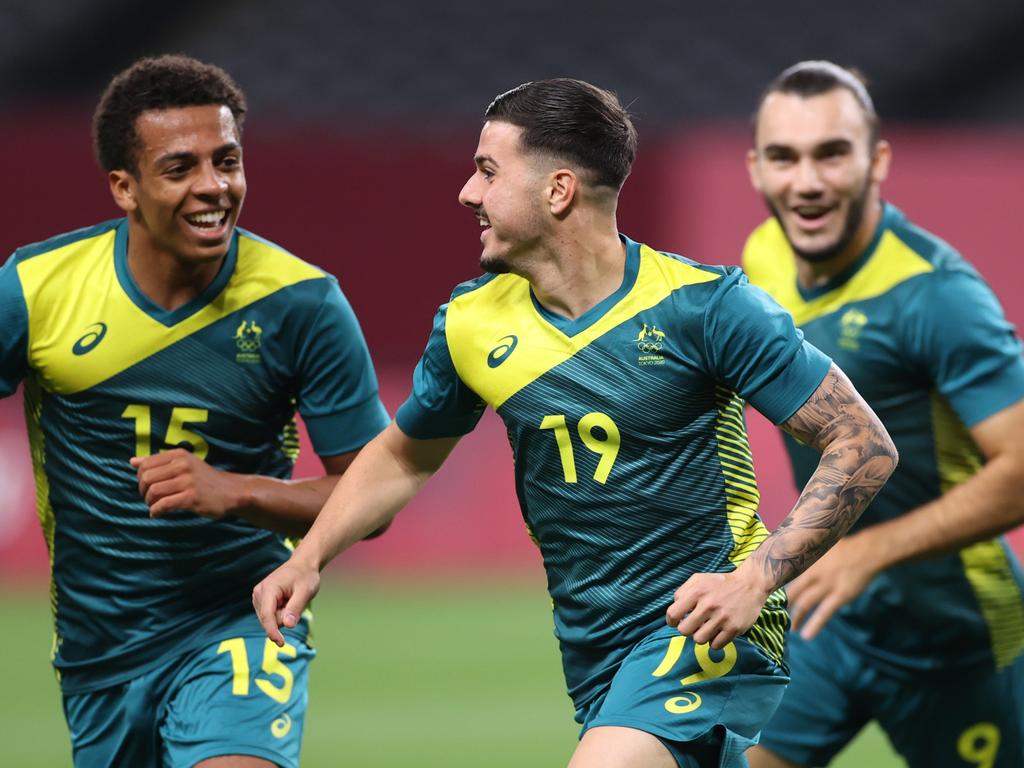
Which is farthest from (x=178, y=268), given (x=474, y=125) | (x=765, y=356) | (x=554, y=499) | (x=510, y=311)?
(x=474, y=125)

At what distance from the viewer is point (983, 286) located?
5.12 m

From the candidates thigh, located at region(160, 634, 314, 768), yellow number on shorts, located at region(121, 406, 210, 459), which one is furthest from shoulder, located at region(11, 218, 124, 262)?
thigh, located at region(160, 634, 314, 768)

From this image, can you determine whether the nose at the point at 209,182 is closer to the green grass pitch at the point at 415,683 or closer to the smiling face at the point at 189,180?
the smiling face at the point at 189,180

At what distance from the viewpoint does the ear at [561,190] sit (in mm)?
4262

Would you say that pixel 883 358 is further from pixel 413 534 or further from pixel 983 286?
pixel 413 534

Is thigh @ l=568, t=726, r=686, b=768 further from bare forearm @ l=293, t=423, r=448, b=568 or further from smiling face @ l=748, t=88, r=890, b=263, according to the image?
smiling face @ l=748, t=88, r=890, b=263

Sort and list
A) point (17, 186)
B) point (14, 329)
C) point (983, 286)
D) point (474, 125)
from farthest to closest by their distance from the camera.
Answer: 1. point (474, 125)
2. point (17, 186)
3. point (983, 286)
4. point (14, 329)

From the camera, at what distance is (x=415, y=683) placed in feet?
32.8

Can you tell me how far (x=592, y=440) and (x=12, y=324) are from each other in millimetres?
1719

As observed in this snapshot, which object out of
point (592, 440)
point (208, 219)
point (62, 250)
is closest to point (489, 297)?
point (592, 440)

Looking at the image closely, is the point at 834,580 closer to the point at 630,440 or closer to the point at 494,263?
the point at 630,440

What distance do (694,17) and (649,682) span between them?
15.7 metres

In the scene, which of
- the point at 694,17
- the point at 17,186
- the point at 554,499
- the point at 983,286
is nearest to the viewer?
the point at 554,499

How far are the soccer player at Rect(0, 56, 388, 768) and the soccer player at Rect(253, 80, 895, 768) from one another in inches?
20.7
